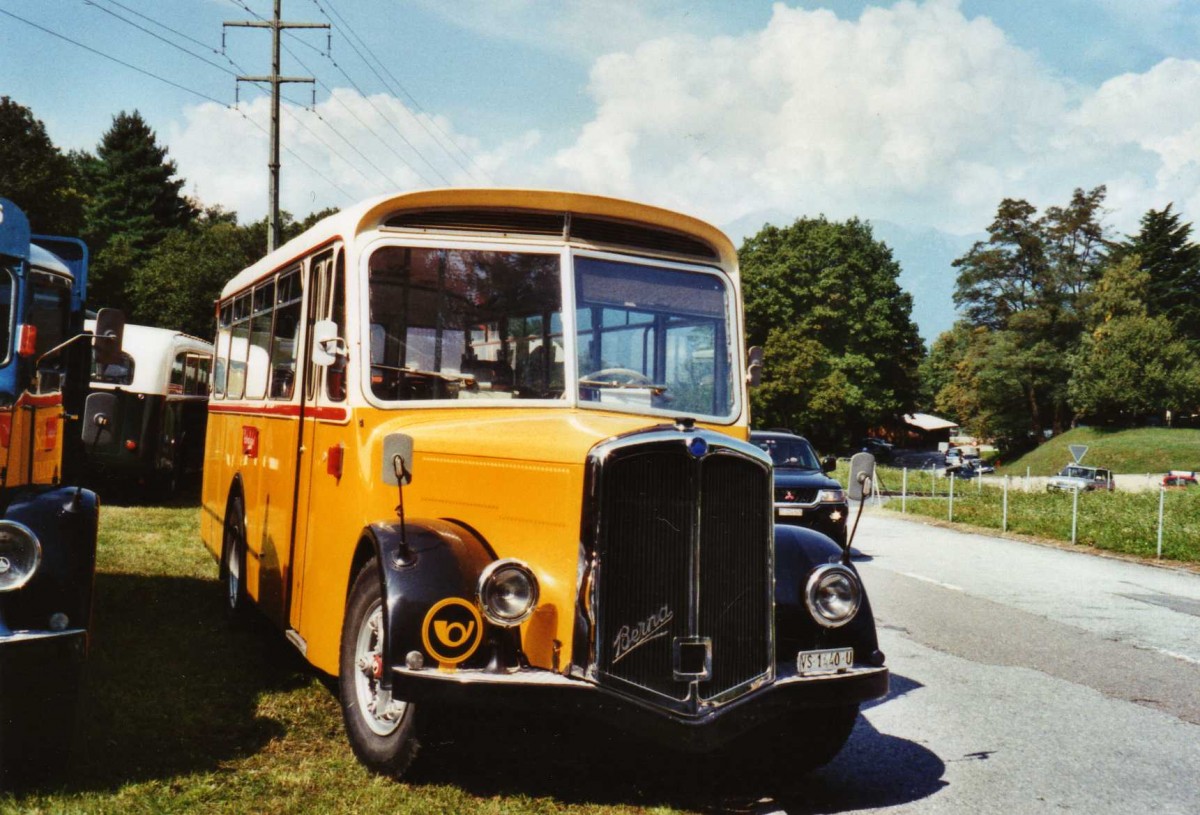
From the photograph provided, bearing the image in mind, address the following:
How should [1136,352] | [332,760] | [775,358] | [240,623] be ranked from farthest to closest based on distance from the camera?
1. [1136,352]
2. [775,358]
3. [240,623]
4. [332,760]

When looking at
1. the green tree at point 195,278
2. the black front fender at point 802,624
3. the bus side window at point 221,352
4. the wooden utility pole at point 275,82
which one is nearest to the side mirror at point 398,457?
the black front fender at point 802,624

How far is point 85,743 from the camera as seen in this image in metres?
5.36

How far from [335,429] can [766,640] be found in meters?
2.55

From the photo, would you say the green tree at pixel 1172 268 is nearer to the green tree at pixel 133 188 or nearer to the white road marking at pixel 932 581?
the green tree at pixel 133 188

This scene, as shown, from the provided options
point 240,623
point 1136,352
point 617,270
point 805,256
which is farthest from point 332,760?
point 1136,352

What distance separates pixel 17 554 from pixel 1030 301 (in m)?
78.2

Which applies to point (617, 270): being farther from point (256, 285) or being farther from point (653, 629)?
point (256, 285)

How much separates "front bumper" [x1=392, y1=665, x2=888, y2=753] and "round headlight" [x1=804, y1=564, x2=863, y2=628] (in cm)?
48

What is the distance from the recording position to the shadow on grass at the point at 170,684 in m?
5.22

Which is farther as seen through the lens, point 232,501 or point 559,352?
point 232,501

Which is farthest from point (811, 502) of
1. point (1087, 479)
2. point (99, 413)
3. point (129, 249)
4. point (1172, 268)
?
point (1172, 268)

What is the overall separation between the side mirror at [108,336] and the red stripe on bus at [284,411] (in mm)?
1107

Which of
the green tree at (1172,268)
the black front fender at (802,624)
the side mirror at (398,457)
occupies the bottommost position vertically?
the black front fender at (802,624)

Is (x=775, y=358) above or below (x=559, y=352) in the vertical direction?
above
